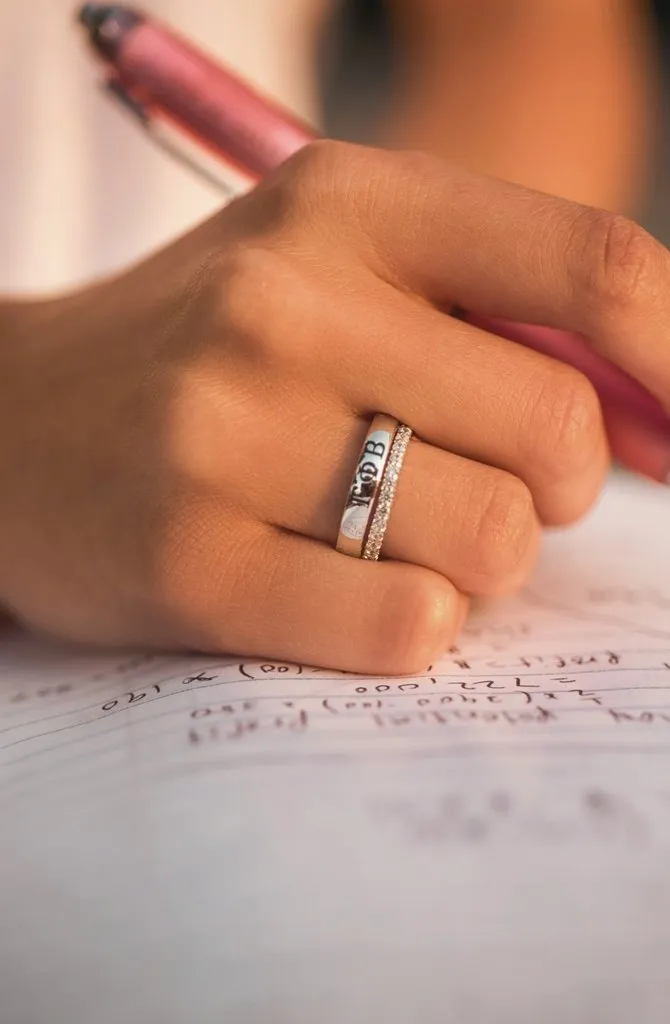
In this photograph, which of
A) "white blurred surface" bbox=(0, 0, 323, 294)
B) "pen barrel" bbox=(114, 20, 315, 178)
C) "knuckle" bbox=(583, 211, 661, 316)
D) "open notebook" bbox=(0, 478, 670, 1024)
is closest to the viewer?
"open notebook" bbox=(0, 478, 670, 1024)

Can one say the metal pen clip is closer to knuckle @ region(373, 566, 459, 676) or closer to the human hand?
the human hand

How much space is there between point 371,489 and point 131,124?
584mm

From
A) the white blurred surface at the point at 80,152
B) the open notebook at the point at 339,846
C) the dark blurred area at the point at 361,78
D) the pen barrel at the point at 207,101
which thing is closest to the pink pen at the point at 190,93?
the pen barrel at the point at 207,101

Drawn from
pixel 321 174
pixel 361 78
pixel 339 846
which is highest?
pixel 361 78

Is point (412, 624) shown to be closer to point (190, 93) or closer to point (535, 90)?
point (190, 93)

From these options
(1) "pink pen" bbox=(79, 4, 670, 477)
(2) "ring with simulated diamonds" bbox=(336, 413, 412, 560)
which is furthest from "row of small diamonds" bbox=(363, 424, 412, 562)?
(1) "pink pen" bbox=(79, 4, 670, 477)

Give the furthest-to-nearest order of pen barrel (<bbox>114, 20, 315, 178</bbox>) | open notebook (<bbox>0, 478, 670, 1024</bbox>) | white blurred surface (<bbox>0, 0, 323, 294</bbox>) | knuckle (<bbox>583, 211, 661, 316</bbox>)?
white blurred surface (<bbox>0, 0, 323, 294</bbox>) < pen barrel (<bbox>114, 20, 315, 178</bbox>) < knuckle (<bbox>583, 211, 661, 316</bbox>) < open notebook (<bbox>0, 478, 670, 1024</bbox>)

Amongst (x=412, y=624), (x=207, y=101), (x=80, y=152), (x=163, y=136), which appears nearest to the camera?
(x=412, y=624)

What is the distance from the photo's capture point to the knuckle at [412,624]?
373 millimetres

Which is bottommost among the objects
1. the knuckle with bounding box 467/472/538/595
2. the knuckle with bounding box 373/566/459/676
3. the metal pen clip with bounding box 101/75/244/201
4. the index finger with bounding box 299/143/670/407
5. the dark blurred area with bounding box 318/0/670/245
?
the knuckle with bounding box 373/566/459/676

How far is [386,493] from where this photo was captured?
1.27 feet

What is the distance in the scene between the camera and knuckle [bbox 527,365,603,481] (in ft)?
1.28

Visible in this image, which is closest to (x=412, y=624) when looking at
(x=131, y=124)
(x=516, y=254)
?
(x=516, y=254)

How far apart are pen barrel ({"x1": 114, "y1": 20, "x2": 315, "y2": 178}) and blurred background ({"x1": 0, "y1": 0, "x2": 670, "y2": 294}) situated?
0.54ft
